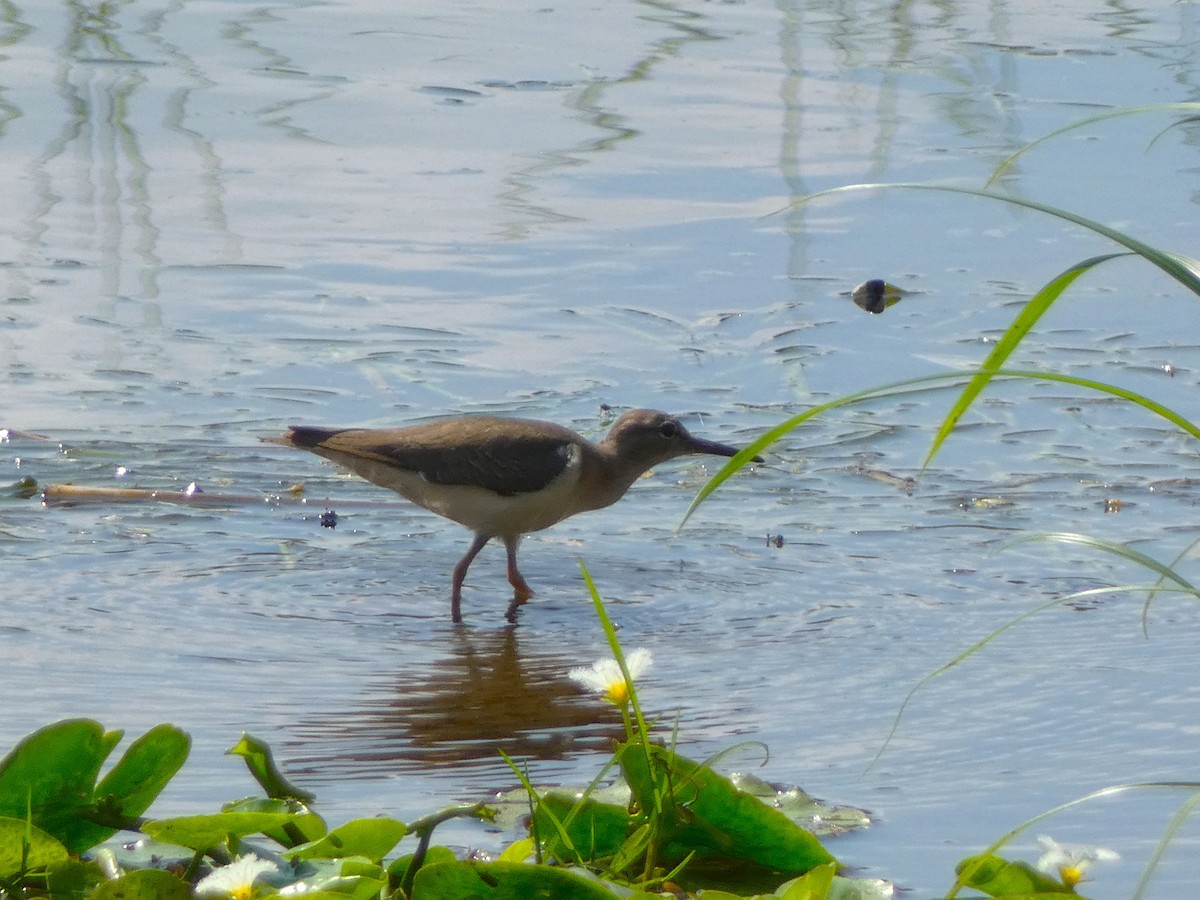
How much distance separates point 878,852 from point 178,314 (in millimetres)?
5408

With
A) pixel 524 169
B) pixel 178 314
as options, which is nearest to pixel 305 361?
pixel 178 314

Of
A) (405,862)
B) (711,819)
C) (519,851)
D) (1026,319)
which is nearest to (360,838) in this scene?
(405,862)

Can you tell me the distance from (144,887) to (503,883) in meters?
0.58

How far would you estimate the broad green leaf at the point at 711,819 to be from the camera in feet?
11.1

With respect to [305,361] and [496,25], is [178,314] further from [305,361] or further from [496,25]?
[496,25]

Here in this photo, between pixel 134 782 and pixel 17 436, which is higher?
pixel 134 782

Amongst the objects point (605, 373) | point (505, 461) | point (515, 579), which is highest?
point (505, 461)

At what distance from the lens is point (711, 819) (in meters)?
3.47

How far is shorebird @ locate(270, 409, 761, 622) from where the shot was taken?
6852 millimetres

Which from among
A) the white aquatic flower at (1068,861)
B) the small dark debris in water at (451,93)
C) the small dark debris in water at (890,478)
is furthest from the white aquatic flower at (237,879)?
the small dark debris in water at (451,93)

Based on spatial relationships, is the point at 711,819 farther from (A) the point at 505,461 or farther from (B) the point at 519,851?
(A) the point at 505,461

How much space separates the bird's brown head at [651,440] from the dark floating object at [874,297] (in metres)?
1.76

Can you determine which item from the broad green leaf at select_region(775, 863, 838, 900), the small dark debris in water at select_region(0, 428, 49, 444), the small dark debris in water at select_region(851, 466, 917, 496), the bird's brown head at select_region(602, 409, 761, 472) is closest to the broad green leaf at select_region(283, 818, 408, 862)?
the broad green leaf at select_region(775, 863, 838, 900)

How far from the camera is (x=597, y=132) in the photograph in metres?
10.9
